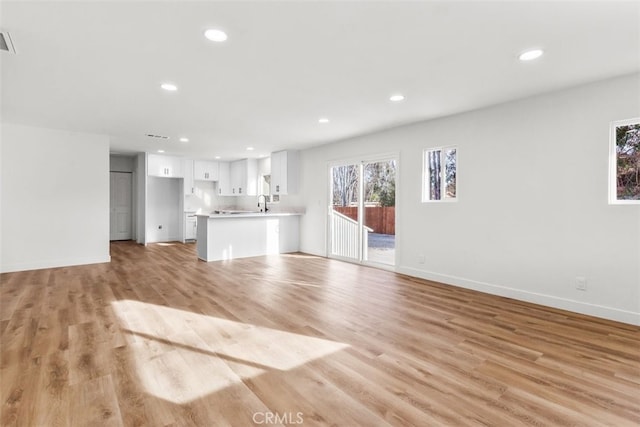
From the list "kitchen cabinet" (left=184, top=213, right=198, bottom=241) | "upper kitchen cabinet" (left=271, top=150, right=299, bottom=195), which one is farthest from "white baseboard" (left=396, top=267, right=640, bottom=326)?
"kitchen cabinet" (left=184, top=213, right=198, bottom=241)

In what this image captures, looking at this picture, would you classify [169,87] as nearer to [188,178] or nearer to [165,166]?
[165,166]

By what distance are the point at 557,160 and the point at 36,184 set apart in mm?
7684

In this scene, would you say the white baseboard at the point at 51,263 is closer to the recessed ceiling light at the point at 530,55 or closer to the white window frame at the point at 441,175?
the white window frame at the point at 441,175

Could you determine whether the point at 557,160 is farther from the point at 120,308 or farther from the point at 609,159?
the point at 120,308

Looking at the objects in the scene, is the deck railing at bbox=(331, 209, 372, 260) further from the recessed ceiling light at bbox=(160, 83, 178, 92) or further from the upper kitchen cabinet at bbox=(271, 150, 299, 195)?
the recessed ceiling light at bbox=(160, 83, 178, 92)

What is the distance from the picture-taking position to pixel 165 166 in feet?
28.7

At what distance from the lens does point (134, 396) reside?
1.92m

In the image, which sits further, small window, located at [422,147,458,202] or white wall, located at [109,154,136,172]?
white wall, located at [109,154,136,172]

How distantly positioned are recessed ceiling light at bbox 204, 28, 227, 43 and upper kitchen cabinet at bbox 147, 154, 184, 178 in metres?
6.93

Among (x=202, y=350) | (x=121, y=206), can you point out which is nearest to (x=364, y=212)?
(x=202, y=350)

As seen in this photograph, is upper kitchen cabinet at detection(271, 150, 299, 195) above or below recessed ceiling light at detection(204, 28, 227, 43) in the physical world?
below

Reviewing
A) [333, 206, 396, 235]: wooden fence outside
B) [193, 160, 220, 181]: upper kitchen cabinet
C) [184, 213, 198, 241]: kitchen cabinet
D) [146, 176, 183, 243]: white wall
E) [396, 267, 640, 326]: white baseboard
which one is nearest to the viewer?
[396, 267, 640, 326]: white baseboard

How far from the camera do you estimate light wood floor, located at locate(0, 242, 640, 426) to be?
1.80 meters

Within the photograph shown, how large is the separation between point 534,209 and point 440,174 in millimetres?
1367
